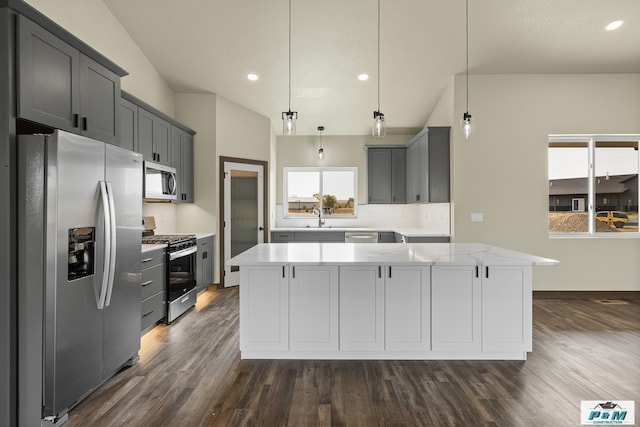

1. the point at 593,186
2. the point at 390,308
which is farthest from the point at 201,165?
the point at 593,186

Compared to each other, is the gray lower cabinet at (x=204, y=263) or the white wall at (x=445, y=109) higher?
the white wall at (x=445, y=109)

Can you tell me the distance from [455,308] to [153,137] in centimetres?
378

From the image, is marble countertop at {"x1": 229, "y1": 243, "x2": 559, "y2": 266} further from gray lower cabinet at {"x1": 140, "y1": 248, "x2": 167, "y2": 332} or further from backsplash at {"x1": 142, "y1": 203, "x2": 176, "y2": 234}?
backsplash at {"x1": 142, "y1": 203, "x2": 176, "y2": 234}

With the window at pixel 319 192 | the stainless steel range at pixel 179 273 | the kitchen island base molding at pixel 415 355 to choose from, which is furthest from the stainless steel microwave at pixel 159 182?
the window at pixel 319 192

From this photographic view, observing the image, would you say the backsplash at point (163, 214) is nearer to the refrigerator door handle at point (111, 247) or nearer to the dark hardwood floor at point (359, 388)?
the dark hardwood floor at point (359, 388)

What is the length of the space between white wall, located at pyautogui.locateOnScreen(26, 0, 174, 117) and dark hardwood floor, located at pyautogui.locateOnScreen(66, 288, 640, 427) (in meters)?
2.94

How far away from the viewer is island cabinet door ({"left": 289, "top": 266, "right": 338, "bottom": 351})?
2.78 meters

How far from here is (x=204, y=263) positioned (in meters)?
4.95

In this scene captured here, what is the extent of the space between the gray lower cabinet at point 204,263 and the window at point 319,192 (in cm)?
224

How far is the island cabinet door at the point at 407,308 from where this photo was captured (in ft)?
9.10

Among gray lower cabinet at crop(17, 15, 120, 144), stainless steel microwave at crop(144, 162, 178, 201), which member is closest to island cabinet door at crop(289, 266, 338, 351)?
gray lower cabinet at crop(17, 15, 120, 144)

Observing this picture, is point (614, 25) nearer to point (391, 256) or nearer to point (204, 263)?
point (391, 256)

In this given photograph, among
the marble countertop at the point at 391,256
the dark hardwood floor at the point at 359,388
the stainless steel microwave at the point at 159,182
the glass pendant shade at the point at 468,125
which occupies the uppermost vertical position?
the glass pendant shade at the point at 468,125

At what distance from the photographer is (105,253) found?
2314 millimetres
